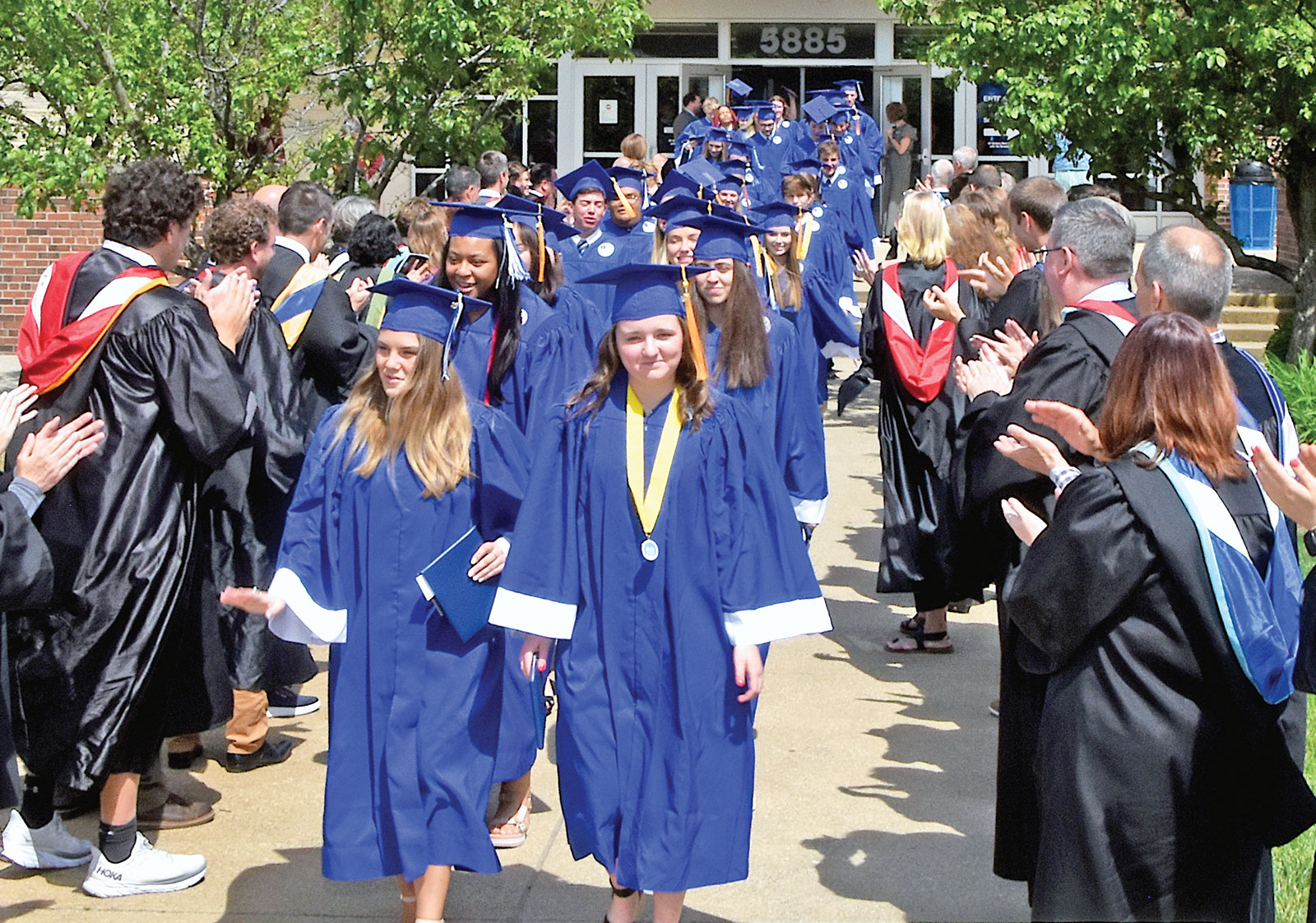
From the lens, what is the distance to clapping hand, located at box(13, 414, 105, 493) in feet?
13.9

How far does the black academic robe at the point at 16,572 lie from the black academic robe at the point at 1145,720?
90.9 inches

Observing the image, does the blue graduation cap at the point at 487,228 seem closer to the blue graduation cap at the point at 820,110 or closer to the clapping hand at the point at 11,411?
the clapping hand at the point at 11,411

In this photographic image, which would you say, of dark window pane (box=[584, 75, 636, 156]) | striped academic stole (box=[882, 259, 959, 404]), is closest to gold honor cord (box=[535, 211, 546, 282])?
striped academic stole (box=[882, 259, 959, 404])

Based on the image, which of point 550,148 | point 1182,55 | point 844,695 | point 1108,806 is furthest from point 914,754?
point 550,148

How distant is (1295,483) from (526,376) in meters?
2.84

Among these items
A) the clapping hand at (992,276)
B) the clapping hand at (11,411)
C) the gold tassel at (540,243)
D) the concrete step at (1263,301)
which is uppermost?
the gold tassel at (540,243)

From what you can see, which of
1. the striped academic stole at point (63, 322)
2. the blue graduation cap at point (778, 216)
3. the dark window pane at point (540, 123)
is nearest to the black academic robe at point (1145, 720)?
the striped academic stole at point (63, 322)

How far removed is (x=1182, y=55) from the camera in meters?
11.8

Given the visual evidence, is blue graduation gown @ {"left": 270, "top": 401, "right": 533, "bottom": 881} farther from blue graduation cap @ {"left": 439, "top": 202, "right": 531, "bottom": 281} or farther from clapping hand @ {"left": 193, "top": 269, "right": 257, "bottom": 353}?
blue graduation cap @ {"left": 439, "top": 202, "right": 531, "bottom": 281}

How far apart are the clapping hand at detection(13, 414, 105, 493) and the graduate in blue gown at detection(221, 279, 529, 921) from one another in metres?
0.60

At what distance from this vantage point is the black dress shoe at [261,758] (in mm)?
5926

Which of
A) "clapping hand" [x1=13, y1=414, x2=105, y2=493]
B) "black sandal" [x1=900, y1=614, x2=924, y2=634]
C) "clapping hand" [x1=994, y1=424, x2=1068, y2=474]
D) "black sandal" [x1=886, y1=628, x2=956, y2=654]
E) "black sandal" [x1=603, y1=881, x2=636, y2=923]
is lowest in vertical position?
"black sandal" [x1=886, y1=628, x2=956, y2=654]

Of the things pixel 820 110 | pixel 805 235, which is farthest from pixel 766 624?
pixel 820 110

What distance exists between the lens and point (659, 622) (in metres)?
4.06
